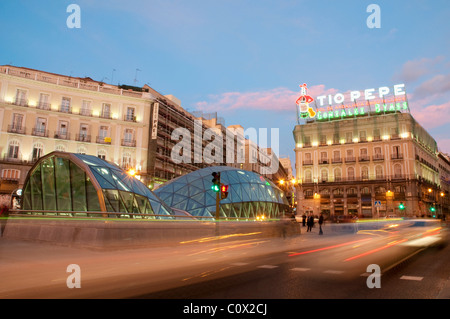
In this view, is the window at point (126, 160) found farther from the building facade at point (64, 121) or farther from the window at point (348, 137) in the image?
the window at point (348, 137)

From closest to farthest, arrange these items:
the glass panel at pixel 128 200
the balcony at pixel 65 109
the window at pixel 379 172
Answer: the glass panel at pixel 128 200 < the balcony at pixel 65 109 < the window at pixel 379 172

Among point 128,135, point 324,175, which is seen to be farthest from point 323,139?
point 128,135

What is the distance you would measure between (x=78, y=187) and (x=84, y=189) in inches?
28.3

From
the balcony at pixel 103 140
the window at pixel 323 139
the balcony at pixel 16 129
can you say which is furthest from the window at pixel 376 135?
the balcony at pixel 16 129

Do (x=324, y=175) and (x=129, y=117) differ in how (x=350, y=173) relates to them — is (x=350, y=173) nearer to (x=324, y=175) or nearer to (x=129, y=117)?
(x=324, y=175)

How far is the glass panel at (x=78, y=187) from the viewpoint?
20703mm

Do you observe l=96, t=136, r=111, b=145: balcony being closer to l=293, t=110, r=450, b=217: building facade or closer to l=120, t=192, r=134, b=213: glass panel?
l=120, t=192, r=134, b=213: glass panel

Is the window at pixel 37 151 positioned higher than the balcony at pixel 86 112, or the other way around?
the balcony at pixel 86 112

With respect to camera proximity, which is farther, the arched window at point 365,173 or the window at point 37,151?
the arched window at point 365,173

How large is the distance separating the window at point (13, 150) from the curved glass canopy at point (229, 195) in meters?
23.2

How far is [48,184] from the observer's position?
23.8 metres

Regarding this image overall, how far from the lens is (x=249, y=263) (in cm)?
1040
